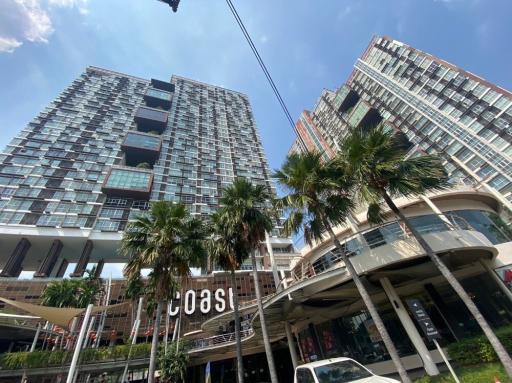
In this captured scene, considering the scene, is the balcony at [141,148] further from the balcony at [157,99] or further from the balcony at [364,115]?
the balcony at [364,115]

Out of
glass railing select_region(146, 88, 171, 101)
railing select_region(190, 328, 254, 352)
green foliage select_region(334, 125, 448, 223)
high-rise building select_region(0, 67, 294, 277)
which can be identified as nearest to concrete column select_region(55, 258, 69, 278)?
high-rise building select_region(0, 67, 294, 277)

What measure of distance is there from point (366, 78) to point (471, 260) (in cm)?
8181

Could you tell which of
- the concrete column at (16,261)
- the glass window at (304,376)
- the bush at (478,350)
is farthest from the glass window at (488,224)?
the concrete column at (16,261)

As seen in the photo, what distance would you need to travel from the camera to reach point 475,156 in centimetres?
4869

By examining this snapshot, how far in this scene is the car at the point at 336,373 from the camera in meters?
6.41

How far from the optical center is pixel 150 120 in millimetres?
76188

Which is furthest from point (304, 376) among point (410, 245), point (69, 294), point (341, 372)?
point (69, 294)

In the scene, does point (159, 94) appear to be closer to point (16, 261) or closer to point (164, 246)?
point (16, 261)

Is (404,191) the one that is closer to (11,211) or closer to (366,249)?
(366,249)

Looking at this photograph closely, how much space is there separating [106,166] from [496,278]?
70.8 m

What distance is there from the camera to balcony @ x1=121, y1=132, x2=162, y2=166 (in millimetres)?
65750

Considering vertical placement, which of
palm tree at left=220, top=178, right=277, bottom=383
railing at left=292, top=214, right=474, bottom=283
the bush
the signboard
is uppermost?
palm tree at left=220, top=178, right=277, bottom=383

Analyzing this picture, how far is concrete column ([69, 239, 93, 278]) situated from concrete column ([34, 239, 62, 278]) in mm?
3928

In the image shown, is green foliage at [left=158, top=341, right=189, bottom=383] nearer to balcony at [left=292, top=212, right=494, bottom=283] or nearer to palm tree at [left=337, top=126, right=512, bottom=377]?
balcony at [left=292, top=212, right=494, bottom=283]
